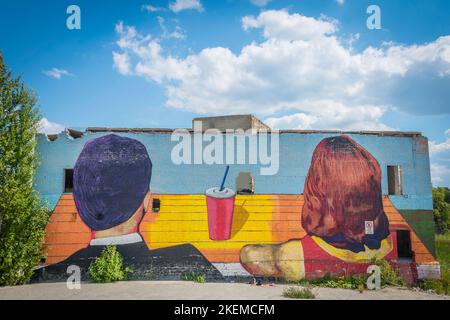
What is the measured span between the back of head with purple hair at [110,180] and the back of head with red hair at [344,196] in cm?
649

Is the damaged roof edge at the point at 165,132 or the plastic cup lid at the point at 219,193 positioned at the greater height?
the damaged roof edge at the point at 165,132

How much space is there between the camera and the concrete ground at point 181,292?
10227 millimetres

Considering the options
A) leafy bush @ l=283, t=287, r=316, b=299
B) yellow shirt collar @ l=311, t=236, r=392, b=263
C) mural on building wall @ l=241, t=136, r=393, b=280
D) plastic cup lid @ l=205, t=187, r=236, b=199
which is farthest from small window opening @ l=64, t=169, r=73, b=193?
yellow shirt collar @ l=311, t=236, r=392, b=263

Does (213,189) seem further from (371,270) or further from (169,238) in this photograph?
(371,270)

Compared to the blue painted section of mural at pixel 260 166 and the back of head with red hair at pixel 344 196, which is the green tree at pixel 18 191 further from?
the back of head with red hair at pixel 344 196

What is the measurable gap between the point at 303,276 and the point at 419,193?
5711mm

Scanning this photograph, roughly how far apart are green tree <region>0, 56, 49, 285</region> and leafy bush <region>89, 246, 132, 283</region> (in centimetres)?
208

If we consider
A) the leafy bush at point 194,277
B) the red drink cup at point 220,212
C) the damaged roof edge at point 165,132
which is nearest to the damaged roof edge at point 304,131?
the damaged roof edge at point 165,132

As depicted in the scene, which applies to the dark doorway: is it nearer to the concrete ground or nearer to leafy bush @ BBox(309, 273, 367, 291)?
the concrete ground

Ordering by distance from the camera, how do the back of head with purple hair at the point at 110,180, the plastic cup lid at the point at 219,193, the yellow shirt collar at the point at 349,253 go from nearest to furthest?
→ 1. the back of head with purple hair at the point at 110,180
2. the yellow shirt collar at the point at 349,253
3. the plastic cup lid at the point at 219,193

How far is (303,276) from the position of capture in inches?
493
